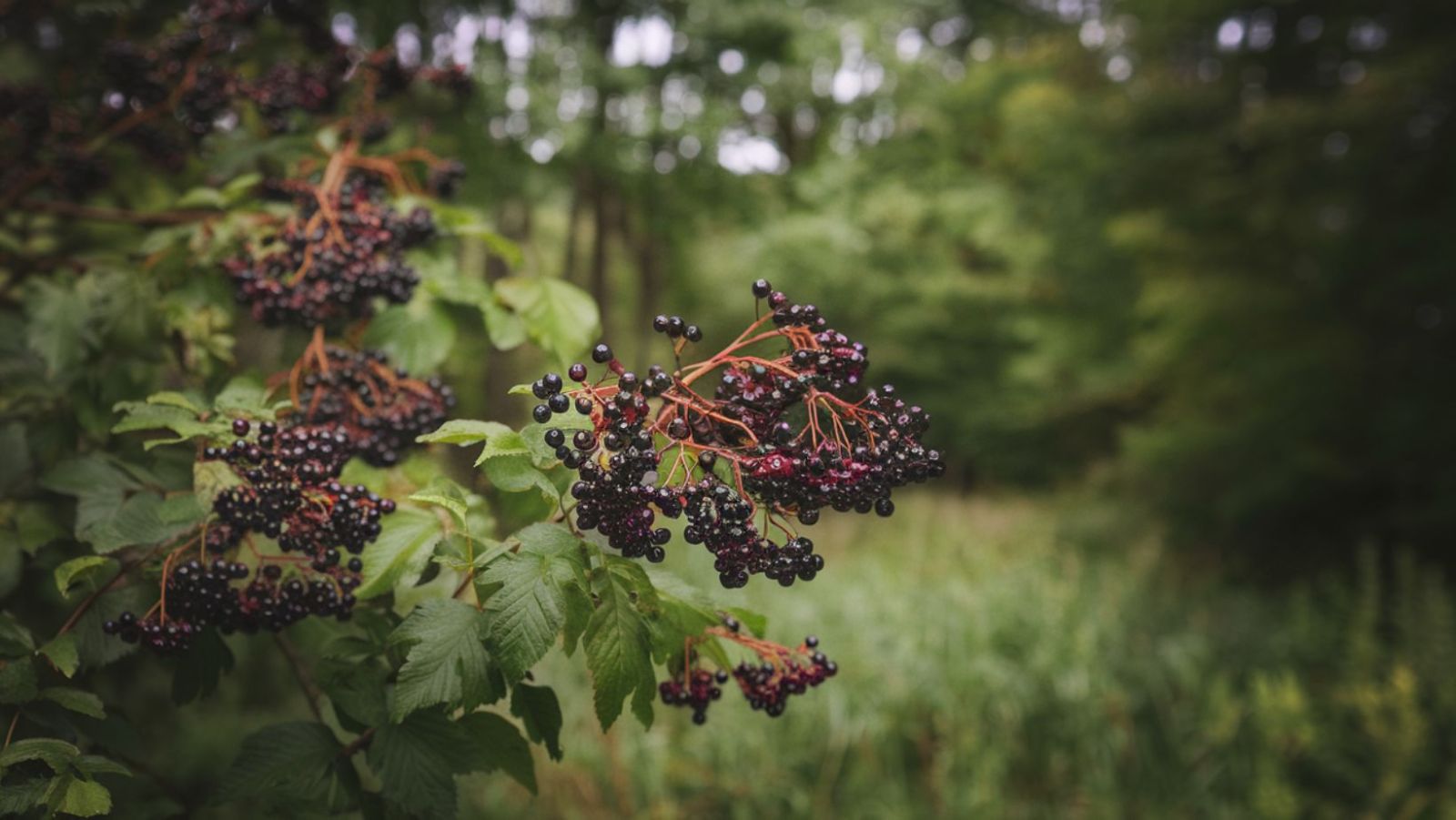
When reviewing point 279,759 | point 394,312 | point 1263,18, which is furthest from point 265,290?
point 1263,18

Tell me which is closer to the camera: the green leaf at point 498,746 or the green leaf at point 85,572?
the green leaf at point 85,572

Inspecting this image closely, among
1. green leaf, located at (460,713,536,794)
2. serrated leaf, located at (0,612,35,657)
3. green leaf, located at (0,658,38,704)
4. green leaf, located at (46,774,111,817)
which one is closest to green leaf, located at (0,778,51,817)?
green leaf, located at (46,774,111,817)

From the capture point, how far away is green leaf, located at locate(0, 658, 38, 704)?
124 cm

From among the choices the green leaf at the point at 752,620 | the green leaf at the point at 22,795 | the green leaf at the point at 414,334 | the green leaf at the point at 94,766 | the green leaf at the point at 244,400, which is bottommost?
the green leaf at the point at 22,795

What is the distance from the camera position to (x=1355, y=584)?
25.9 ft

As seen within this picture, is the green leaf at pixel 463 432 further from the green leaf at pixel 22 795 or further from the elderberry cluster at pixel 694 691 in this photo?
the green leaf at pixel 22 795

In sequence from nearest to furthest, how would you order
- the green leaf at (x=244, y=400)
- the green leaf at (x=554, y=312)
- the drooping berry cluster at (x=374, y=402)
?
the green leaf at (x=244, y=400) → the drooping berry cluster at (x=374, y=402) → the green leaf at (x=554, y=312)

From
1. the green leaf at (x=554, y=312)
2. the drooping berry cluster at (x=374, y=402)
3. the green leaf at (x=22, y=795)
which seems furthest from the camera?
the green leaf at (x=554, y=312)

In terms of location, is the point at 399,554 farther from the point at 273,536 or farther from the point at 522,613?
the point at 522,613

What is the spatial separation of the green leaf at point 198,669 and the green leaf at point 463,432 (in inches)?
27.0

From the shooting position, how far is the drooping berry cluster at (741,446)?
1.18 metres

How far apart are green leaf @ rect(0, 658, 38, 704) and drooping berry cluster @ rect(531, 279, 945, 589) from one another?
864mm

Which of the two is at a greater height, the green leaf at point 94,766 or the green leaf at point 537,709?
the green leaf at point 537,709

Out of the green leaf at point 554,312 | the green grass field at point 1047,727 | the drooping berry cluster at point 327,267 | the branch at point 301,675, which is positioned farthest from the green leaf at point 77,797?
the green grass field at point 1047,727
